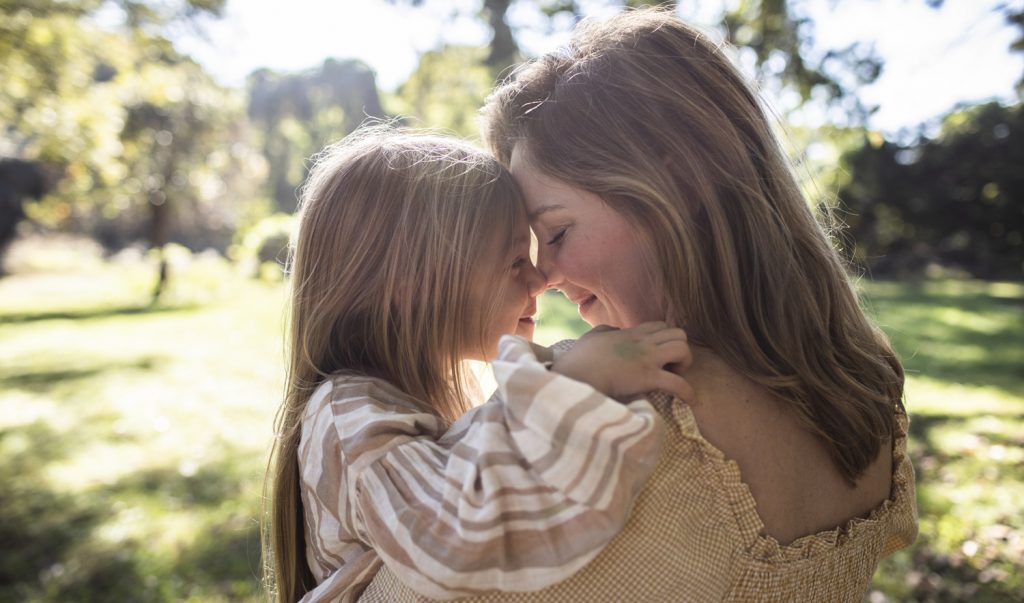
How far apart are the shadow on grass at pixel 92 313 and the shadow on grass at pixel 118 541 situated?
9879 mm

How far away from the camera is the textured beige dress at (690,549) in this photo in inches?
46.9

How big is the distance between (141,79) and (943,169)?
702 inches

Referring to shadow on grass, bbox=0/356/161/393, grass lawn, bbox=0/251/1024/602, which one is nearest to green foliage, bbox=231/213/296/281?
grass lawn, bbox=0/251/1024/602

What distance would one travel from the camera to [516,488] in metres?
1.15

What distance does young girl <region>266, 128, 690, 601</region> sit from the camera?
1.13 metres

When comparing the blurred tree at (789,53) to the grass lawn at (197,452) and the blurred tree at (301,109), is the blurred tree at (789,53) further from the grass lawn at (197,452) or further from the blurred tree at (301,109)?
the blurred tree at (301,109)

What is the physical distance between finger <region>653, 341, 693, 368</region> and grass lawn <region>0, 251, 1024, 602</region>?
3384 millimetres

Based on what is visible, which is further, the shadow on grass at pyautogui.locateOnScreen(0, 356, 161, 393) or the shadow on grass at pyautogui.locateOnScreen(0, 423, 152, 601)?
the shadow on grass at pyautogui.locateOnScreen(0, 356, 161, 393)

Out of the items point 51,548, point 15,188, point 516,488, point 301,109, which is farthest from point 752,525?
point 301,109

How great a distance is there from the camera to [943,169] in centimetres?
1844

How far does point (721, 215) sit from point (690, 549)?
0.67m

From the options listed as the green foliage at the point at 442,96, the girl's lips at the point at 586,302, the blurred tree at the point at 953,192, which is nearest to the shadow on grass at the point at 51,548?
the girl's lips at the point at 586,302

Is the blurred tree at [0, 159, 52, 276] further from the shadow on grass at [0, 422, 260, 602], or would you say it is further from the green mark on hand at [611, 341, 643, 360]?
the green mark on hand at [611, 341, 643, 360]

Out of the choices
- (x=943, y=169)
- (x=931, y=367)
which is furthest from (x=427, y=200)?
(x=943, y=169)
